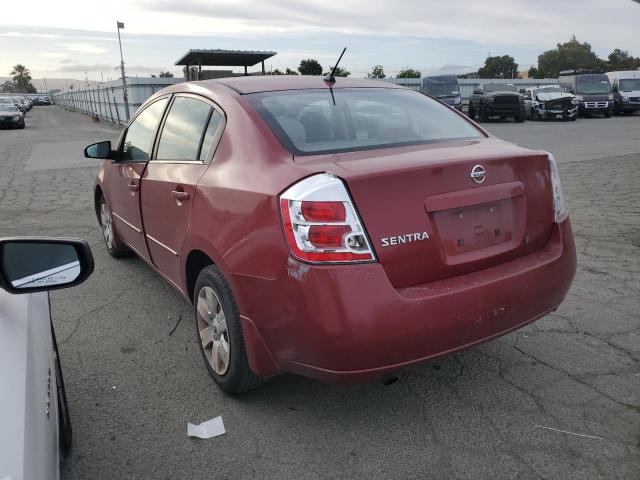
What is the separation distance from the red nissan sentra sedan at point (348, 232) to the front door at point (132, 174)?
2.27ft

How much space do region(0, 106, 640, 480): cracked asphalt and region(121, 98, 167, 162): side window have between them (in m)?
1.14

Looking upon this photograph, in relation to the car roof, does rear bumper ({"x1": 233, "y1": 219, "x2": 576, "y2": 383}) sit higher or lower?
lower

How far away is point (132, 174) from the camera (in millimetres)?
4047

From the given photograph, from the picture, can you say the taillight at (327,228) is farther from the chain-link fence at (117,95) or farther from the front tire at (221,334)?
the chain-link fence at (117,95)

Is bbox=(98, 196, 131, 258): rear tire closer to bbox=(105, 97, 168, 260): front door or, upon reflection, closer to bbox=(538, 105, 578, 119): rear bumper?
bbox=(105, 97, 168, 260): front door

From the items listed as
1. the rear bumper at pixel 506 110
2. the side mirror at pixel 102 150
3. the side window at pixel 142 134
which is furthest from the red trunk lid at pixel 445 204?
the rear bumper at pixel 506 110

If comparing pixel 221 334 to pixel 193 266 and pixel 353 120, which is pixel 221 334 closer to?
pixel 193 266

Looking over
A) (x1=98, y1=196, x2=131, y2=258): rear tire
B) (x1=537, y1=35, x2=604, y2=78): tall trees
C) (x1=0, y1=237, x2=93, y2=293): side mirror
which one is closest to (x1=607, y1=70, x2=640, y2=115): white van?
(x1=98, y1=196, x2=131, y2=258): rear tire

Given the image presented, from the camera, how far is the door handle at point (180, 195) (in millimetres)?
3066

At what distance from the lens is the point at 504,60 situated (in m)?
103

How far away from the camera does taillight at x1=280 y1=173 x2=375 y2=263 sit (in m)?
2.22

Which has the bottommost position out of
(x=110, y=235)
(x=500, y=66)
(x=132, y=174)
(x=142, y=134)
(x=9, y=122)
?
(x=9, y=122)

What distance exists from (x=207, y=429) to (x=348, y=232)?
4.10 ft

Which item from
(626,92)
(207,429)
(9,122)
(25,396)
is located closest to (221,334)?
(207,429)
